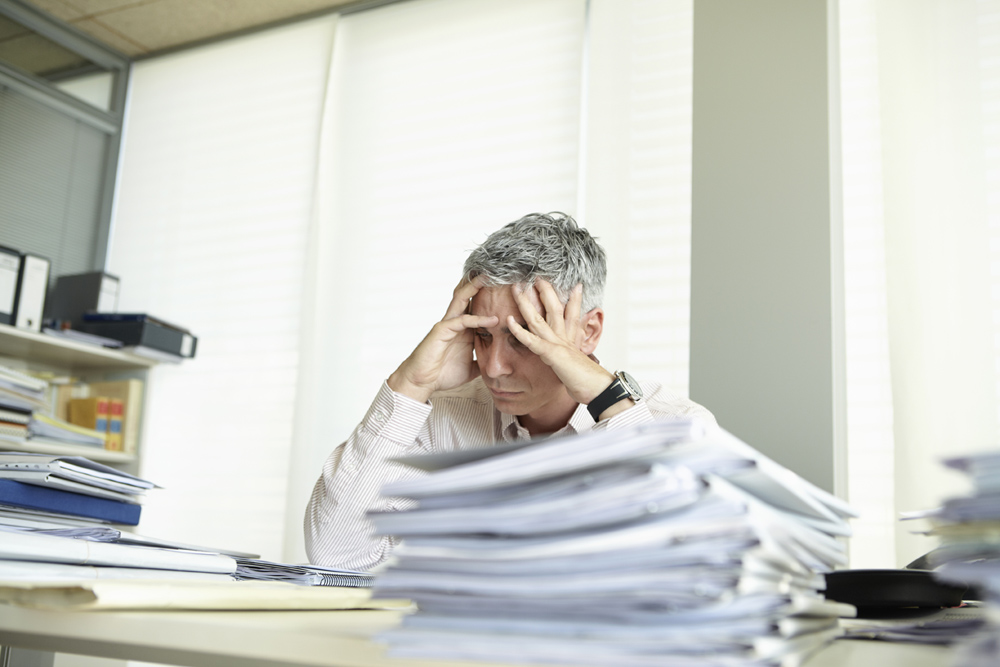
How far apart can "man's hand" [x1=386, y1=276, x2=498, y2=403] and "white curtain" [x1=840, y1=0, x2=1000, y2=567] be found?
1264 millimetres

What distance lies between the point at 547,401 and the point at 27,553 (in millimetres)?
1114

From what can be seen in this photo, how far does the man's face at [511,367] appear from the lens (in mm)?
1603

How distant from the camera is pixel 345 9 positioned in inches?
139

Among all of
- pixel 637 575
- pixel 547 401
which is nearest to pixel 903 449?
pixel 547 401

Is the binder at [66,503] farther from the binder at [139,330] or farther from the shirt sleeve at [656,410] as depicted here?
the binder at [139,330]

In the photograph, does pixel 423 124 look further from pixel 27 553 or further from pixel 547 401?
pixel 27 553

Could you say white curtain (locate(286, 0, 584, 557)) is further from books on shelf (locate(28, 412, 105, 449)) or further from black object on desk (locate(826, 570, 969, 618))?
black object on desk (locate(826, 570, 969, 618))

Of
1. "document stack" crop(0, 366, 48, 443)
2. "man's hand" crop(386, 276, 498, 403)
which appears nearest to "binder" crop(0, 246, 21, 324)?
"document stack" crop(0, 366, 48, 443)

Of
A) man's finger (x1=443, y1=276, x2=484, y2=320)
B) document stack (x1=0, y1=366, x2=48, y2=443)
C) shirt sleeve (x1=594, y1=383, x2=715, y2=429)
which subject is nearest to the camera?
shirt sleeve (x1=594, y1=383, x2=715, y2=429)

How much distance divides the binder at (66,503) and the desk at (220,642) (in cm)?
48

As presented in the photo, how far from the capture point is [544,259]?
1.64 metres

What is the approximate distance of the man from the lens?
160 cm

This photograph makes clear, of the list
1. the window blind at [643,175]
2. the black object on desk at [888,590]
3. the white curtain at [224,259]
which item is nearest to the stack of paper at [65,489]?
the black object on desk at [888,590]

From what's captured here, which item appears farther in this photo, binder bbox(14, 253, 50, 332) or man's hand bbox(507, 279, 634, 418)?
binder bbox(14, 253, 50, 332)
